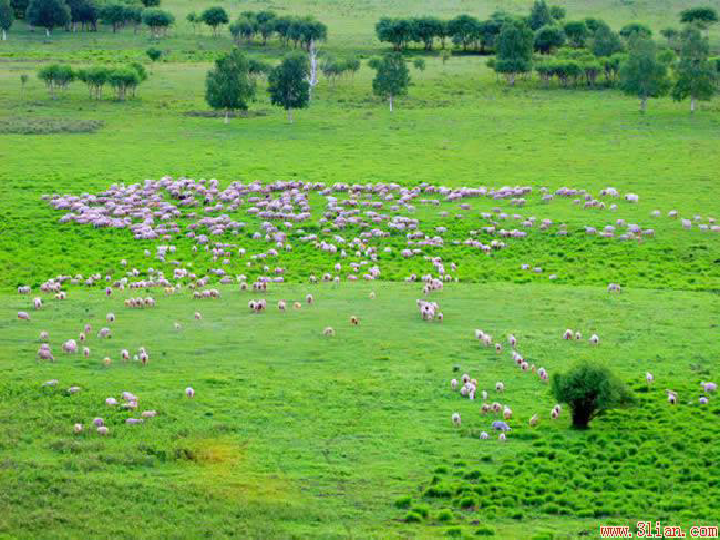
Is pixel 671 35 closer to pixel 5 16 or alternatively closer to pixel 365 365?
pixel 5 16

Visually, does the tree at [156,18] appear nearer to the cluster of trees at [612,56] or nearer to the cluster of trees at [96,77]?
the cluster of trees at [96,77]

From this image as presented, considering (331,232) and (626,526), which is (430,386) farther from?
(331,232)

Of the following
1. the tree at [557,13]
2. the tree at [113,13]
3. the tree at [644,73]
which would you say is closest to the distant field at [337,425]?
the tree at [644,73]

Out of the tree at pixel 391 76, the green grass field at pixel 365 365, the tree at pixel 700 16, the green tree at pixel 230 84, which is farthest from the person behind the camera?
the tree at pixel 700 16

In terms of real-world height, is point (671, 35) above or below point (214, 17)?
below

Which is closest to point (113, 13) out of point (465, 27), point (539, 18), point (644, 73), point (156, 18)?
point (156, 18)
